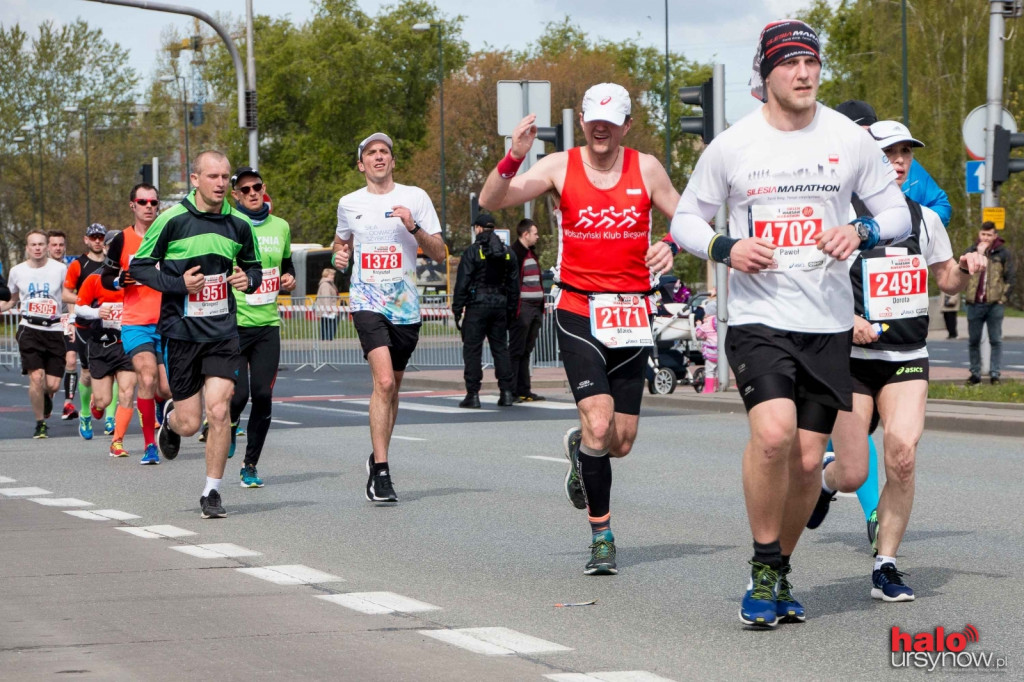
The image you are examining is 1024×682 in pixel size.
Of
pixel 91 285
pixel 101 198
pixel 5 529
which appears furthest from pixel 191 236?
pixel 101 198

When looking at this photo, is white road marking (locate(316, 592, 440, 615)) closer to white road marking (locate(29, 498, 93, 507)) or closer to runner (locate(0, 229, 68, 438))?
white road marking (locate(29, 498, 93, 507))

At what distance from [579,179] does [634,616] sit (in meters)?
2.13

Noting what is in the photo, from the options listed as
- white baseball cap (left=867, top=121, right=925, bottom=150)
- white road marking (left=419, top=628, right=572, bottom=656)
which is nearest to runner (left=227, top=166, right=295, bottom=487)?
white baseball cap (left=867, top=121, right=925, bottom=150)

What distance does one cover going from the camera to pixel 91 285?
1562cm

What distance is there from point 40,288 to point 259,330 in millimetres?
6395

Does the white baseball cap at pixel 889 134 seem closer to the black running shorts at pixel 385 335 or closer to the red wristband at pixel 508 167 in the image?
the red wristband at pixel 508 167

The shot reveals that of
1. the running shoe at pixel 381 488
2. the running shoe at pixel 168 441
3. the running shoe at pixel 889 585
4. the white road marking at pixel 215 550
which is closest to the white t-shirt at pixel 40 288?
the running shoe at pixel 168 441

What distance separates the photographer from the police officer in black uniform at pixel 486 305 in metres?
20.0

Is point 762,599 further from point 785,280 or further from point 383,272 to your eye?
point 383,272

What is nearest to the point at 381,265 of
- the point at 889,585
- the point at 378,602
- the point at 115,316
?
the point at 378,602

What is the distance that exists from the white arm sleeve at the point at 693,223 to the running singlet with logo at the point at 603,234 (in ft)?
3.62

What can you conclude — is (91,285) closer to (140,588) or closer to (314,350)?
(140,588)

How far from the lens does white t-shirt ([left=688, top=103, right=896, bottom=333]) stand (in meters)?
6.31

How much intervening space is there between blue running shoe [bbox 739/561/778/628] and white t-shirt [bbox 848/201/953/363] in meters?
1.34
